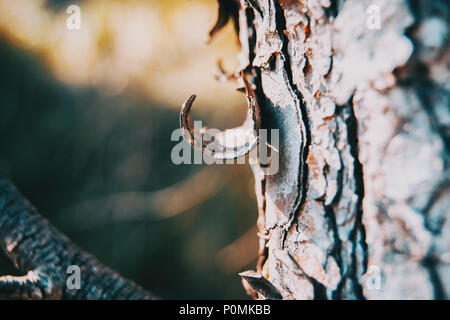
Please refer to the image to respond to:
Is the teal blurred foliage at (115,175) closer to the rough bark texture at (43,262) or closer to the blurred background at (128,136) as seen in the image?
the blurred background at (128,136)

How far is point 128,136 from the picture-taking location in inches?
49.5

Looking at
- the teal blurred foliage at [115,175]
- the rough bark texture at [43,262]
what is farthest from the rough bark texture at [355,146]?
the teal blurred foliage at [115,175]

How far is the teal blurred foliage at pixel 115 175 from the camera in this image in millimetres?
1088

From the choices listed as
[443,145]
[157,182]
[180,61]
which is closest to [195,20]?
[180,61]

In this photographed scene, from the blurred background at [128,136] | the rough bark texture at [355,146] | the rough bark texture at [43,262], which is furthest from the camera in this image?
the blurred background at [128,136]

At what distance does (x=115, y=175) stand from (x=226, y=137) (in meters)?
1.02

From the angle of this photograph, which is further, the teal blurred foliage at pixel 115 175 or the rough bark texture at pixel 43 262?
the teal blurred foliage at pixel 115 175

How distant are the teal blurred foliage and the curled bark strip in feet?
2.87

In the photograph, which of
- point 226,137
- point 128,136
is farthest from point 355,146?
point 128,136

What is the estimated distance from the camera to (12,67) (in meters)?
1.07

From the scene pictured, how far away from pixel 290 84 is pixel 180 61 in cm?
91

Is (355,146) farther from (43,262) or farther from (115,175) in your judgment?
(115,175)

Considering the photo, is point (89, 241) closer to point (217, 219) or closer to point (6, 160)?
point (6, 160)

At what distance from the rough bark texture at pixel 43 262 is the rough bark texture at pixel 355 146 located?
0.75ft
